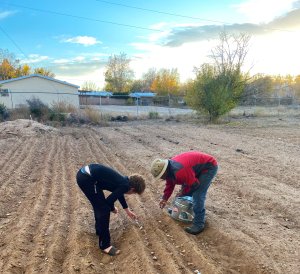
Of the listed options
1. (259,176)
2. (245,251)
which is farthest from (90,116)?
(245,251)

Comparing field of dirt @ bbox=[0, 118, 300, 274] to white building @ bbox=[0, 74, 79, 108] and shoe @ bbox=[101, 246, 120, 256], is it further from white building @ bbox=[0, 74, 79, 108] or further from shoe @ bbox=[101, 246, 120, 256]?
white building @ bbox=[0, 74, 79, 108]

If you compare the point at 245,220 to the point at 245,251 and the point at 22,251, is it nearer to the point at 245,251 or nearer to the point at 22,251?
the point at 245,251

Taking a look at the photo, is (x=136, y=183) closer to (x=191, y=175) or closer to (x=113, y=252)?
(x=191, y=175)

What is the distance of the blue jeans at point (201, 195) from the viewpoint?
16.9 feet

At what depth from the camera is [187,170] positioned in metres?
4.80

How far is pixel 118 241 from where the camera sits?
202 inches

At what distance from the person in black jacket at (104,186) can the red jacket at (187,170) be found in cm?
48

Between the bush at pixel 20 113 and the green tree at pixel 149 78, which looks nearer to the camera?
the bush at pixel 20 113

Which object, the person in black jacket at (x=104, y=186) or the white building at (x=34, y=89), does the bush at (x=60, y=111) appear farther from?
the person in black jacket at (x=104, y=186)

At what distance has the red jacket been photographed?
4777 millimetres

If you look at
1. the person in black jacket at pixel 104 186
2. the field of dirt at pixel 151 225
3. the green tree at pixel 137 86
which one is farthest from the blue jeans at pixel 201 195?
the green tree at pixel 137 86

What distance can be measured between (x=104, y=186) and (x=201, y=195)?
Answer: 1.54 metres

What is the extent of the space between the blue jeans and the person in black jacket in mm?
984

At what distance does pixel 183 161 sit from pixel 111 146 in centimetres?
938
